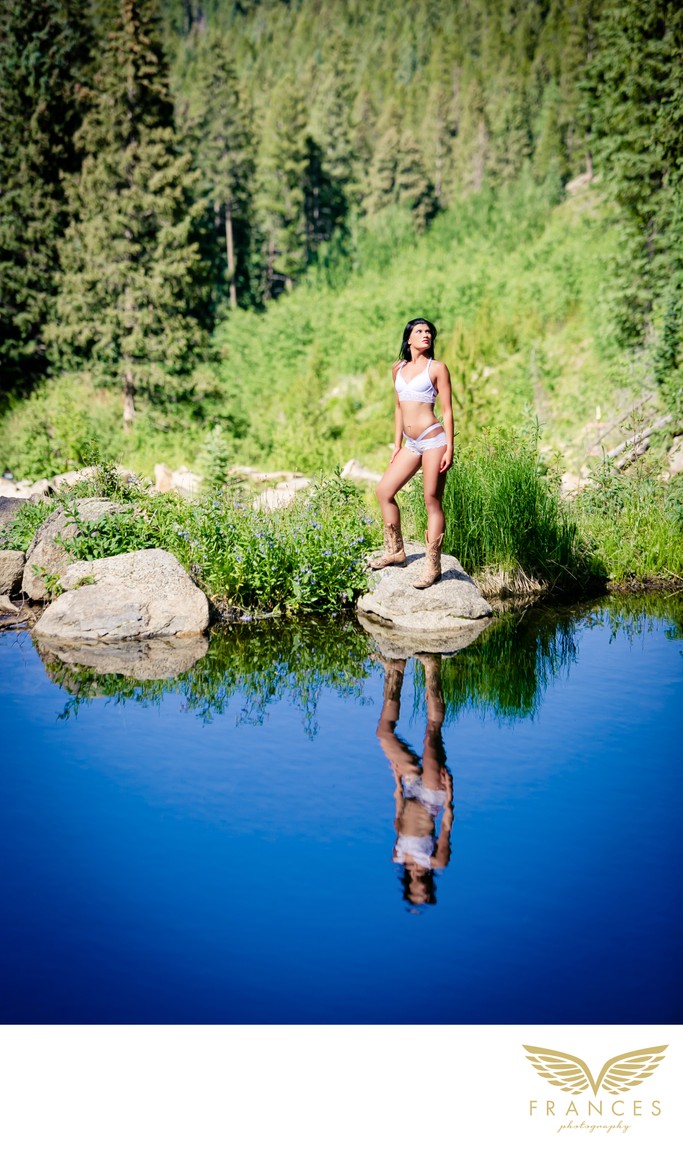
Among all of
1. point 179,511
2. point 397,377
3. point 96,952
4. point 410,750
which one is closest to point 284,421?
point 179,511

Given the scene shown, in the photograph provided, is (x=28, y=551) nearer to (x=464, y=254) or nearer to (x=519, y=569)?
(x=519, y=569)

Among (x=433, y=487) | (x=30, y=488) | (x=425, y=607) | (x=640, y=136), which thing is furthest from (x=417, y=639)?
(x=640, y=136)

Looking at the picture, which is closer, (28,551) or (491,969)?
(491,969)

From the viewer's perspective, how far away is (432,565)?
8.80m

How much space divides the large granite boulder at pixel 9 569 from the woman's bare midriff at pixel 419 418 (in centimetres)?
414

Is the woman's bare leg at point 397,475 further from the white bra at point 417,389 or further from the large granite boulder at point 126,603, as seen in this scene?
the large granite boulder at point 126,603

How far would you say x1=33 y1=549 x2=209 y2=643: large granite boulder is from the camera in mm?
8727

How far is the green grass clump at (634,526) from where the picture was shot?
413 inches

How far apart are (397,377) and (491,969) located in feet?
17.4

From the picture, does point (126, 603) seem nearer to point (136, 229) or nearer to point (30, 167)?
point (136, 229)

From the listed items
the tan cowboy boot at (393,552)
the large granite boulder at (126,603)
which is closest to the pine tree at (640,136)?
the tan cowboy boot at (393,552)
